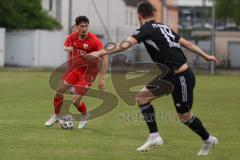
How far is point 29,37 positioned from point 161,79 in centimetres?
3593

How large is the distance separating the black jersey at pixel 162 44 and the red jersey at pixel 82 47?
337 centimetres

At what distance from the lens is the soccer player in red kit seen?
41.0 feet

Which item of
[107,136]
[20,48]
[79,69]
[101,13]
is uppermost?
[101,13]

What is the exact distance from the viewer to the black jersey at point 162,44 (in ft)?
29.6

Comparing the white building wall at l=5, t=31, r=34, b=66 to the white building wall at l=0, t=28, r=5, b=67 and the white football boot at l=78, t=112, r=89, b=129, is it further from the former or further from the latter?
the white football boot at l=78, t=112, r=89, b=129

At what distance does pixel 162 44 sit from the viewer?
9.10 metres

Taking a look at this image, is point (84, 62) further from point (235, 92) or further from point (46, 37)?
point (46, 37)

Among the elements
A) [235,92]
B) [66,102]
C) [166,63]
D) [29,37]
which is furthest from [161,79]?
[29,37]

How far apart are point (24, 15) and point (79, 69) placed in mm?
33744

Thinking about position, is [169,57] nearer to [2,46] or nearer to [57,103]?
[57,103]

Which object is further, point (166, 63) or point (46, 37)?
point (46, 37)

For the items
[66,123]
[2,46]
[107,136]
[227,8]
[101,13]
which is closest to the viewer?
[107,136]

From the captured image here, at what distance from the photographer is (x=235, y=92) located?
24.6m

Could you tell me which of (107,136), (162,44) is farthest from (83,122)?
(162,44)
